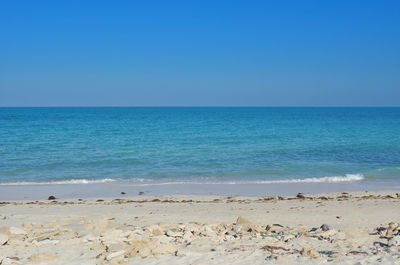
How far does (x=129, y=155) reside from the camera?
83.0 feet

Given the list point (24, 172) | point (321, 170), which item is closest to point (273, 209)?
point (321, 170)

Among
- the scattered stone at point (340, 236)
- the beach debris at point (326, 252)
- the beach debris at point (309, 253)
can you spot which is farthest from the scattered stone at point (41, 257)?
the scattered stone at point (340, 236)

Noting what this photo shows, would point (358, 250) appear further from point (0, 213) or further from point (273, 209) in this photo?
point (0, 213)

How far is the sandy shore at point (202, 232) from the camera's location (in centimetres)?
702

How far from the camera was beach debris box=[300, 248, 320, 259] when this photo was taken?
6991 mm

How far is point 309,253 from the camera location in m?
7.11

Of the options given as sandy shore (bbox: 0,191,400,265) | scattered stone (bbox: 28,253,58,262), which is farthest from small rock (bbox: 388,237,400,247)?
scattered stone (bbox: 28,253,58,262)

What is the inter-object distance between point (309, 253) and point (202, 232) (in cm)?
236

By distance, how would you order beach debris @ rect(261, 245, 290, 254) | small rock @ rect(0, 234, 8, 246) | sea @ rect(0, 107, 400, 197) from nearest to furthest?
beach debris @ rect(261, 245, 290, 254) < small rock @ rect(0, 234, 8, 246) < sea @ rect(0, 107, 400, 197)

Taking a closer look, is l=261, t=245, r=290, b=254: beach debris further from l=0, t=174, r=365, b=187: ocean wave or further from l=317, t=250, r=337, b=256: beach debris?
l=0, t=174, r=365, b=187: ocean wave

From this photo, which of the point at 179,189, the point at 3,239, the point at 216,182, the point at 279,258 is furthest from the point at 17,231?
the point at 216,182

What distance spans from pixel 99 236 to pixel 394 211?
25.6 feet

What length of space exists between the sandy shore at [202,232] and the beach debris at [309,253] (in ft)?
0.06

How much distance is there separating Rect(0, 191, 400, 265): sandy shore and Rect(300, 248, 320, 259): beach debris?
17 millimetres
